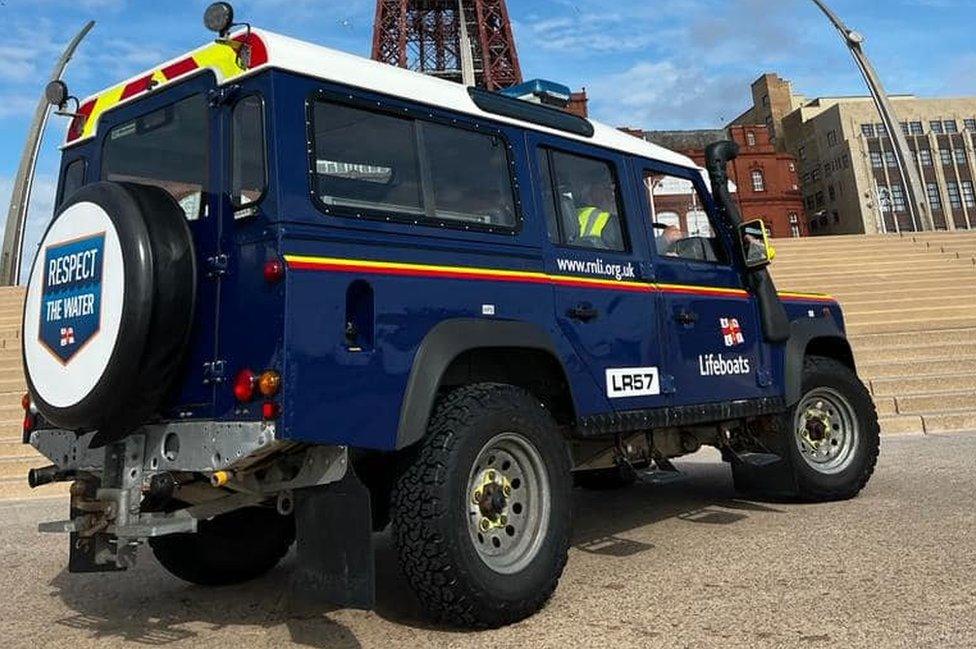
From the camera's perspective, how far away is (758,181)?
70.6 metres

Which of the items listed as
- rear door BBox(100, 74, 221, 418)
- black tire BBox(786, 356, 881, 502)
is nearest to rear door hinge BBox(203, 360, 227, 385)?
rear door BBox(100, 74, 221, 418)

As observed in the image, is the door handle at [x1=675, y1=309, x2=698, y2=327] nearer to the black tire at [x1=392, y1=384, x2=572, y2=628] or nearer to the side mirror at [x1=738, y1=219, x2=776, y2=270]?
the side mirror at [x1=738, y1=219, x2=776, y2=270]

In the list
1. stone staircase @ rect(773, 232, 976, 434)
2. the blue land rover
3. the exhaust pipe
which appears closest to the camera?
the blue land rover

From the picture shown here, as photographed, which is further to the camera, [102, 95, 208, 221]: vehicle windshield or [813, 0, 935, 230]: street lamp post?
[813, 0, 935, 230]: street lamp post

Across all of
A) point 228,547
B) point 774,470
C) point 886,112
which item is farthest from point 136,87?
point 886,112

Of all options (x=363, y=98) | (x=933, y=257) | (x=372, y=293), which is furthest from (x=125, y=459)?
(x=933, y=257)

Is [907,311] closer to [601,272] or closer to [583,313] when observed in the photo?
[601,272]

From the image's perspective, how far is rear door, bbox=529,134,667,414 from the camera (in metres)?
4.08

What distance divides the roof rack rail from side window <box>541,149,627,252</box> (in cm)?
16

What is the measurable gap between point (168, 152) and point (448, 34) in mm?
84789

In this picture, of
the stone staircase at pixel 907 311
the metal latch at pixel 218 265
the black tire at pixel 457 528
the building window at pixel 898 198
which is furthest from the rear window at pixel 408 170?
the building window at pixel 898 198

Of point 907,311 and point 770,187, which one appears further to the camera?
point 770,187

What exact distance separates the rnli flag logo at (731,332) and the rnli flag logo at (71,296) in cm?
355

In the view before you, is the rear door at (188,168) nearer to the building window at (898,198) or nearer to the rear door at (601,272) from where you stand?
the rear door at (601,272)
